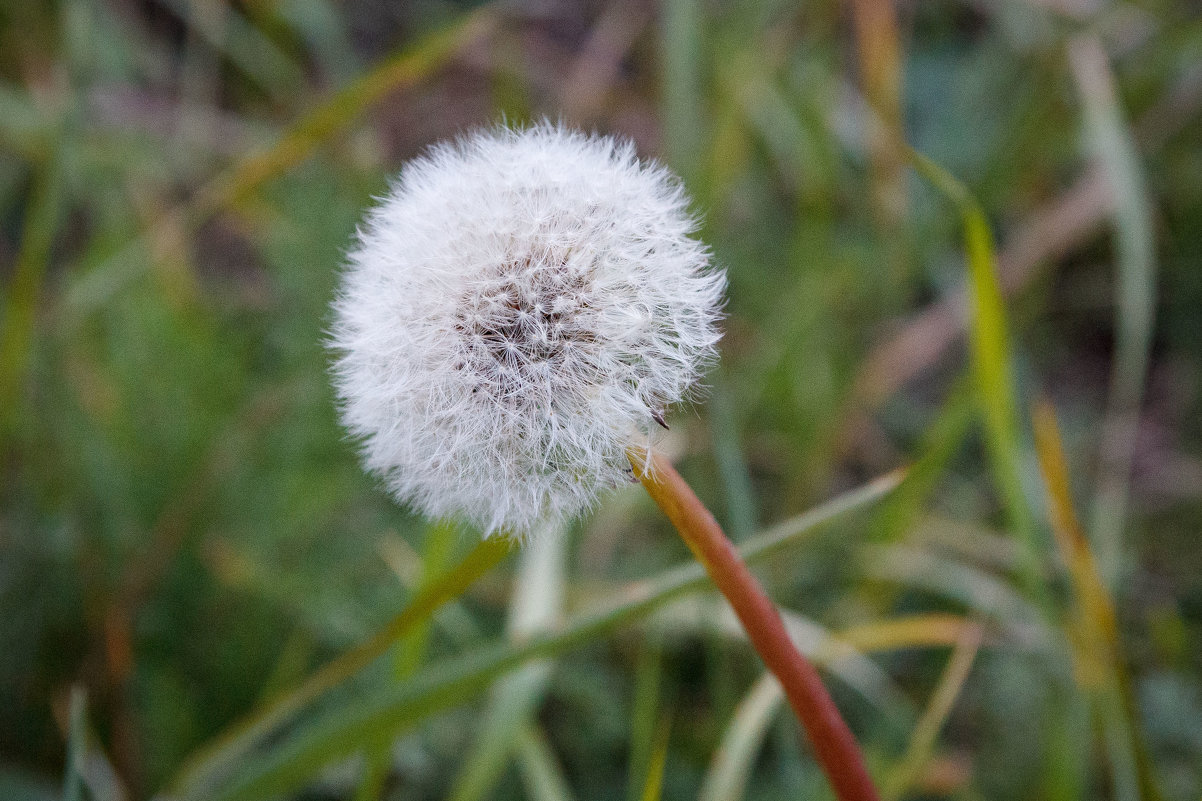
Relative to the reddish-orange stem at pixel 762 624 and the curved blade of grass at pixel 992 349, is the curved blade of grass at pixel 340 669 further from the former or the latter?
the curved blade of grass at pixel 992 349

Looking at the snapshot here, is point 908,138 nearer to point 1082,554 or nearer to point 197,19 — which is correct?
point 1082,554

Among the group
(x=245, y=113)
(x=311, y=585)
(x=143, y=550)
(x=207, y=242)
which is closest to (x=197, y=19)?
(x=245, y=113)

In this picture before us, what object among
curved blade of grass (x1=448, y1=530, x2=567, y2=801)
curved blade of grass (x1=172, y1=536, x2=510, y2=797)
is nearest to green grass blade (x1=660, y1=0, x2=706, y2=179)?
curved blade of grass (x1=448, y1=530, x2=567, y2=801)

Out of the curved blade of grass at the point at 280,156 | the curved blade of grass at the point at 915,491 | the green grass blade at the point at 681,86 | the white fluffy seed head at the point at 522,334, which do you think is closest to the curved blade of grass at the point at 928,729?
the curved blade of grass at the point at 915,491

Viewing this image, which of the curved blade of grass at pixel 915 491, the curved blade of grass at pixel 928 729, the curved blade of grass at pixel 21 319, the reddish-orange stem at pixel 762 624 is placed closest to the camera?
the reddish-orange stem at pixel 762 624

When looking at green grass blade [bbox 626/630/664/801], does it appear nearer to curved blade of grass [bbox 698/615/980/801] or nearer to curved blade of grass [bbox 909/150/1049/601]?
curved blade of grass [bbox 698/615/980/801]

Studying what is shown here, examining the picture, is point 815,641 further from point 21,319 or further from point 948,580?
point 21,319
